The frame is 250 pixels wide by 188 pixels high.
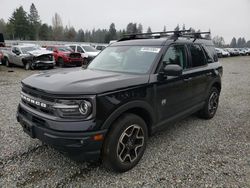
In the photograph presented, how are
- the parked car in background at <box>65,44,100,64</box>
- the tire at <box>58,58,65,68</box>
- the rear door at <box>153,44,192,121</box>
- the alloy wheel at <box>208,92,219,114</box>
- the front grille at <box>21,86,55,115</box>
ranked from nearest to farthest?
the front grille at <box>21,86,55,115</box>, the rear door at <box>153,44,192,121</box>, the alloy wheel at <box>208,92,219,114</box>, the tire at <box>58,58,65,68</box>, the parked car in background at <box>65,44,100,64</box>

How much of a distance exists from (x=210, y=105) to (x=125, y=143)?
3.04 meters

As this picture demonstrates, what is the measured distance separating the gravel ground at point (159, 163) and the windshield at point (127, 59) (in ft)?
4.79

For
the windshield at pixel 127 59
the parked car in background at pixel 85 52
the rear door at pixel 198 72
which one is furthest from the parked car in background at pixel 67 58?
the rear door at pixel 198 72

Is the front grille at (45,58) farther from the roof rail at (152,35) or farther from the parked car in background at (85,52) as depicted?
the roof rail at (152,35)

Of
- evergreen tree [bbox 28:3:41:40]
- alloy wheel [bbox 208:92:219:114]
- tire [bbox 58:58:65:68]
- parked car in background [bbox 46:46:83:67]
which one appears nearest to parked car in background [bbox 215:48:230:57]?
parked car in background [bbox 46:46:83:67]

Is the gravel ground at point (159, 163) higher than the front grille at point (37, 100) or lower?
lower

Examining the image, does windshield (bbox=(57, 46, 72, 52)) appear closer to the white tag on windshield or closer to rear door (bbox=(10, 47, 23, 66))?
rear door (bbox=(10, 47, 23, 66))

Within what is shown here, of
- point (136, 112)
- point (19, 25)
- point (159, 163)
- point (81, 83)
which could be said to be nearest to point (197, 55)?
point (136, 112)

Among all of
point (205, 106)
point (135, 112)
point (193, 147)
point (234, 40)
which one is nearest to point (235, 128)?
point (205, 106)

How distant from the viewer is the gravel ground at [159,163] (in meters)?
2.91

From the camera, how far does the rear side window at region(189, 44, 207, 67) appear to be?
4.42m

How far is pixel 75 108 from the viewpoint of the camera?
258 cm

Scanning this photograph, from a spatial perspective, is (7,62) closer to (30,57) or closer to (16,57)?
(16,57)

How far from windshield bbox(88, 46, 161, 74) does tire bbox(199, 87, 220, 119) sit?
2272 millimetres
